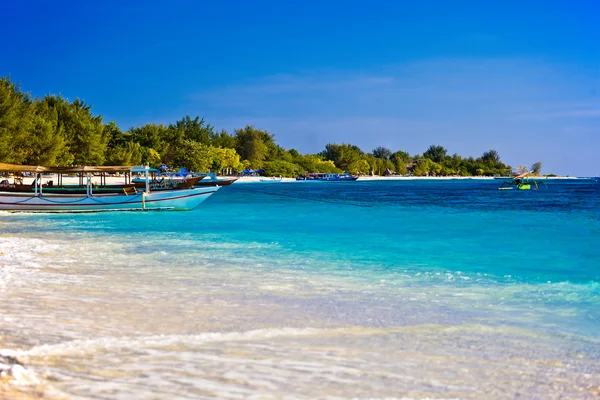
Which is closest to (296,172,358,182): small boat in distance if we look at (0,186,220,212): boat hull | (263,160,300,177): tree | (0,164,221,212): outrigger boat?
→ (263,160,300,177): tree

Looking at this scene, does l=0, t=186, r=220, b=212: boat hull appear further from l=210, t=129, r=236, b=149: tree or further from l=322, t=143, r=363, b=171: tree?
l=322, t=143, r=363, b=171: tree

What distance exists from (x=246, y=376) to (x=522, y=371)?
232cm

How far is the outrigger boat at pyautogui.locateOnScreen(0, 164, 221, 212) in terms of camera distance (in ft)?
86.2

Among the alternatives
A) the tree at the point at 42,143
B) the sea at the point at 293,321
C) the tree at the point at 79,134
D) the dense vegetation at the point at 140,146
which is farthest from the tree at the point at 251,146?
the sea at the point at 293,321

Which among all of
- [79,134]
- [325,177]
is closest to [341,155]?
[325,177]

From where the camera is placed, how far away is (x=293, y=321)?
6.54 meters

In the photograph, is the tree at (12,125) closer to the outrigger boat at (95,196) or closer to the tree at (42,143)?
the tree at (42,143)

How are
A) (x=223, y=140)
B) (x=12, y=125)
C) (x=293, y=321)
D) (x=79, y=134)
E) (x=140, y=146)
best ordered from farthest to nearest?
(x=223, y=140)
(x=140, y=146)
(x=79, y=134)
(x=12, y=125)
(x=293, y=321)

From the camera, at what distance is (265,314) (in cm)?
691

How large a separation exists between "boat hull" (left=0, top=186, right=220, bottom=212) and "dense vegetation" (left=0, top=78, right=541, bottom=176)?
1838cm

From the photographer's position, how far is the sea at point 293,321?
434 centimetres

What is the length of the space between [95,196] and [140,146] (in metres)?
63.7

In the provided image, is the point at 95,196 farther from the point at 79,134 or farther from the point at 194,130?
the point at 194,130

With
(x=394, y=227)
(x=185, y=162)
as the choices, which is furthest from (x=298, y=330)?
(x=185, y=162)
